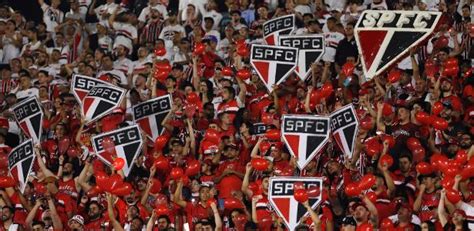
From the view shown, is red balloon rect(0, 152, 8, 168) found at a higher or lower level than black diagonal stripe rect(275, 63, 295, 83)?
lower

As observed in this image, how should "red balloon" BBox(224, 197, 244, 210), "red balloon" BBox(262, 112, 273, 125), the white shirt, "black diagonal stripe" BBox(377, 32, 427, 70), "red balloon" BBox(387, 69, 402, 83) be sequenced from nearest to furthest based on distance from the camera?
"black diagonal stripe" BBox(377, 32, 427, 70) → "red balloon" BBox(224, 197, 244, 210) → "red balloon" BBox(262, 112, 273, 125) → "red balloon" BBox(387, 69, 402, 83) → the white shirt

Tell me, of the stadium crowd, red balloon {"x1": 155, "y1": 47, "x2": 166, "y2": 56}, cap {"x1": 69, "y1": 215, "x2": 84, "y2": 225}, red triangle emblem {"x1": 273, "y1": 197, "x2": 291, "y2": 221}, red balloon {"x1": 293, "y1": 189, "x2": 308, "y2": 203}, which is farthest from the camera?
red balloon {"x1": 155, "y1": 47, "x2": 166, "y2": 56}

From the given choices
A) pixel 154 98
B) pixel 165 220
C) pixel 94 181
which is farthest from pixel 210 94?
pixel 165 220

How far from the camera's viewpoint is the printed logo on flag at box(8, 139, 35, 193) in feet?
49.4

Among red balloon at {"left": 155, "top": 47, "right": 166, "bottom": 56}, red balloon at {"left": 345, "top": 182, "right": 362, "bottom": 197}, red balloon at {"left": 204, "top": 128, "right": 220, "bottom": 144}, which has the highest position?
red balloon at {"left": 155, "top": 47, "right": 166, "bottom": 56}

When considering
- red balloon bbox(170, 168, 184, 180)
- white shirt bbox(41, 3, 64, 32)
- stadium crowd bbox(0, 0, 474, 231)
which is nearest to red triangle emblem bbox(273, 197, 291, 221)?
stadium crowd bbox(0, 0, 474, 231)

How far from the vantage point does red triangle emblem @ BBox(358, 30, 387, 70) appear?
43.9 feet

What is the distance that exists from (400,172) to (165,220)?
225 cm

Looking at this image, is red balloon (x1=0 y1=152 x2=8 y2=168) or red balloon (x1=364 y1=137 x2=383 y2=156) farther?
red balloon (x1=0 y1=152 x2=8 y2=168)

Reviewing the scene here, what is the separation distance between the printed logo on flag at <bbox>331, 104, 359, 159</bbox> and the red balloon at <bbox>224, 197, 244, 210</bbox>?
1189 millimetres

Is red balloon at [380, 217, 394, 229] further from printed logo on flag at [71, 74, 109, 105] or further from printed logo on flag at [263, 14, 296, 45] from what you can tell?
printed logo on flag at [71, 74, 109, 105]

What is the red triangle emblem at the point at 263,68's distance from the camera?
15453 mm

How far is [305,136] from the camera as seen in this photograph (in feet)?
45.6

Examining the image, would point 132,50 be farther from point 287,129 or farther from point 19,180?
point 287,129
